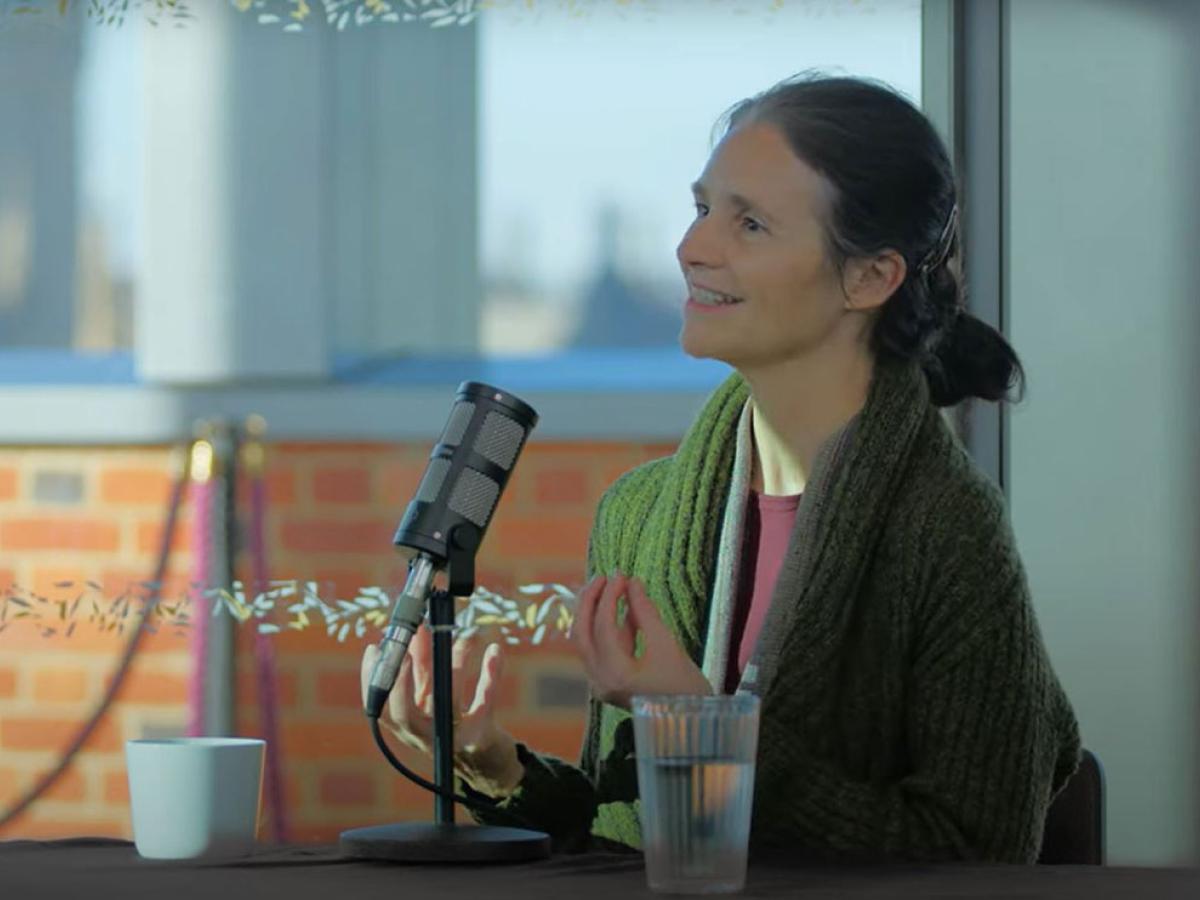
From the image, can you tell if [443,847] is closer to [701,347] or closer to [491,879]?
[491,879]

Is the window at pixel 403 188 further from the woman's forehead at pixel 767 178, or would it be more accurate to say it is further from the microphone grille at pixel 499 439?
the microphone grille at pixel 499 439

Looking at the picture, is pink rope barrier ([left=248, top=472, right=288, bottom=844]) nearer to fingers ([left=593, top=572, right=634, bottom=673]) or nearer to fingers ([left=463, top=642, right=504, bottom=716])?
fingers ([left=463, top=642, right=504, bottom=716])

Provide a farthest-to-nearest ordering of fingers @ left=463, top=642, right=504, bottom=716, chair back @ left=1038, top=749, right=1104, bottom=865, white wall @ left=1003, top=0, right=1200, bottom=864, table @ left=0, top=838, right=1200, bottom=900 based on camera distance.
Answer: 1. white wall @ left=1003, top=0, right=1200, bottom=864
2. chair back @ left=1038, top=749, right=1104, bottom=865
3. fingers @ left=463, top=642, right=504, bottom=716
4. table @ left=0, top=838, right=1200, bottom=900

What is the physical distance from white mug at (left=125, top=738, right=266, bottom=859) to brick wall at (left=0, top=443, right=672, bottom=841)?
1.41 meters

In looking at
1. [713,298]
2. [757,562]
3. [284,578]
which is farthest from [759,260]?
[284,578]

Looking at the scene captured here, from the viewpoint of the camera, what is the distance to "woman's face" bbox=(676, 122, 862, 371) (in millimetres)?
1741

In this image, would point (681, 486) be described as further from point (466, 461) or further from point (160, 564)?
point (160, 564)

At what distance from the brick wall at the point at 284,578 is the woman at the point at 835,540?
2.49ft

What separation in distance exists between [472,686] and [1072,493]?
0.85m

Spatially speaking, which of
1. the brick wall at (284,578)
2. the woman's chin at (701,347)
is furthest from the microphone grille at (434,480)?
the brick wall at (284,578)

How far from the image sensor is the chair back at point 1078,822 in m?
1.66

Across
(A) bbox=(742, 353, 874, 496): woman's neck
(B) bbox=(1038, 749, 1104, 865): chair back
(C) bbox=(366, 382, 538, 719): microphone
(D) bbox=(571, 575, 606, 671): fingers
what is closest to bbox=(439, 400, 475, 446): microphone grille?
(C) bbox=(366, 382, 538, 719): microphone

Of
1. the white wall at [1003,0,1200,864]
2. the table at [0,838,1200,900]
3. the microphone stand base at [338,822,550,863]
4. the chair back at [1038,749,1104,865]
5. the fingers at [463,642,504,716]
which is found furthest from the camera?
the white wall at [1003,0,1200,864]

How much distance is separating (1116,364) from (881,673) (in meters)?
1.18
